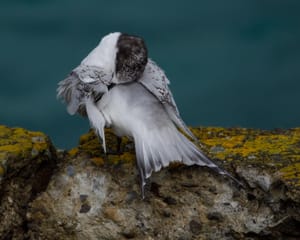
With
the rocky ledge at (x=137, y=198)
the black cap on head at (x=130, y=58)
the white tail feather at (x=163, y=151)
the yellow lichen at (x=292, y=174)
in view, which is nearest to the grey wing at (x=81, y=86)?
the black cap on head at (x=130, y=58)

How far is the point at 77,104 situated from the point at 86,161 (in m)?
0.49

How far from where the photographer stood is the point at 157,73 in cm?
618

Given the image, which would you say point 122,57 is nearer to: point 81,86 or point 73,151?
point 81,86

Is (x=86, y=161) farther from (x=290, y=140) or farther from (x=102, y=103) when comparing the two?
(x=290, y=140)

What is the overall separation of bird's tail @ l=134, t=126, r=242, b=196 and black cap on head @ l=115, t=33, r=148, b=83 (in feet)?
2.10

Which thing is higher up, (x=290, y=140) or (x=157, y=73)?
(x=157, y=73)

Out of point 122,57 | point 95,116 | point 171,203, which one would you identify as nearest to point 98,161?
point 95,116

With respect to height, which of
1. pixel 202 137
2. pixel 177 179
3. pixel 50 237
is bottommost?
pixel 50 237

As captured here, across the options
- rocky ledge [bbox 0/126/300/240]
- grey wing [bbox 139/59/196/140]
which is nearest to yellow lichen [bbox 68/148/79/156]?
rocky ledge [bbox 0/126/300/240]

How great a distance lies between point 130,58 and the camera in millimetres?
6102

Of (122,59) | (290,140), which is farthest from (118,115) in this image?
(290,140)

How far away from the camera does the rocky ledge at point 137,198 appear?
17.7 feet

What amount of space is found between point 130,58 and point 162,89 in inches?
16.8

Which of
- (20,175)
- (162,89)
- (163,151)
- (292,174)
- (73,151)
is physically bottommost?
(292,174)
